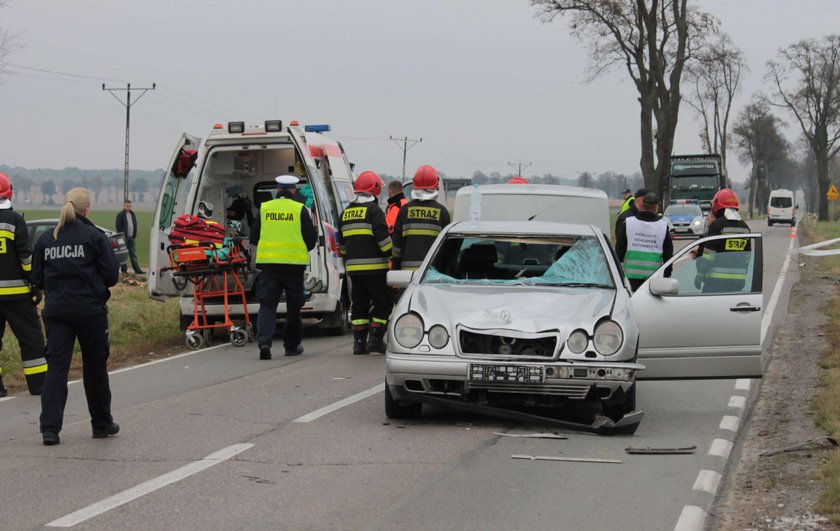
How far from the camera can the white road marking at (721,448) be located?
305 inches

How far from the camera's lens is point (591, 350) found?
7961 millimetres

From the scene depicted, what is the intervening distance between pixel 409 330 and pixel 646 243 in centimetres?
396

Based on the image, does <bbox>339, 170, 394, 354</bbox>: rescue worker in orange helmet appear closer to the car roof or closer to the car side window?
the car roof

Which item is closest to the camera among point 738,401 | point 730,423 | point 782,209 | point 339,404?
point 730,423

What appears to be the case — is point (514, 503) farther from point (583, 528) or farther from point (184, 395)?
point (184, 395)

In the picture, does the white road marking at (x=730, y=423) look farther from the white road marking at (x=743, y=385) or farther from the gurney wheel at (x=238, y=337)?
the gurney wheel at (x=238, y=337)

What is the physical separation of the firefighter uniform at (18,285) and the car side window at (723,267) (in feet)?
17.7

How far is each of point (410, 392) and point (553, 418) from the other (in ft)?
3.82

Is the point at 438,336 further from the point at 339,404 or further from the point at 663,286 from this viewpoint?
the point at 663,286

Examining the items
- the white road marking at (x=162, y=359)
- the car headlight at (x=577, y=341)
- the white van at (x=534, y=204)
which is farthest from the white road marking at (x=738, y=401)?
the white road marking at (x=162, y=359)

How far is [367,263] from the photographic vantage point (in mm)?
12844

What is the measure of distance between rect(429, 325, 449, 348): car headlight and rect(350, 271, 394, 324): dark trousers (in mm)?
4689

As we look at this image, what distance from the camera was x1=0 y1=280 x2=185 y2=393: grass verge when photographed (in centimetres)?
1271

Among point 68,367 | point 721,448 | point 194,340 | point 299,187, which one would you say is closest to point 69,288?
point 68,367
